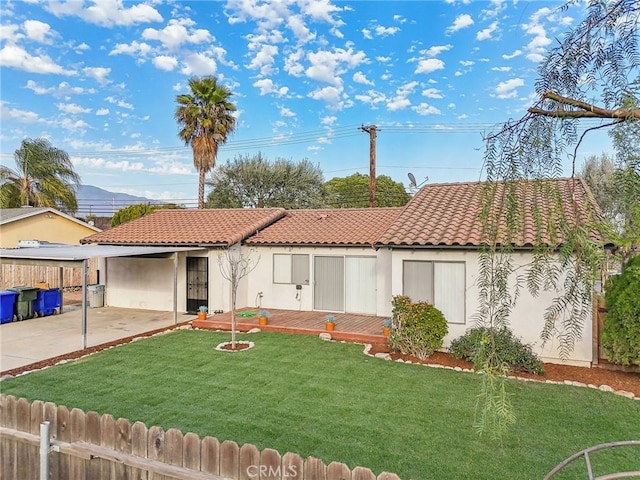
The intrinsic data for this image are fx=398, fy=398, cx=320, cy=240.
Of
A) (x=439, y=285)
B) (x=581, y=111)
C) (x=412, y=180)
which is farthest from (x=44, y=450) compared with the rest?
(x=412, y=180)

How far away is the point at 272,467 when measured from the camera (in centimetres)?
325

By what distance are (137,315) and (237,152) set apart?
71.6 ft

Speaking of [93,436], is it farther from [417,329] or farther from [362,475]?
[417,329]

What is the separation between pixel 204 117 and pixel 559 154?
85.2 ft

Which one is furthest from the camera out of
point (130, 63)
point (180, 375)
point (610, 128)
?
point (130, 63)

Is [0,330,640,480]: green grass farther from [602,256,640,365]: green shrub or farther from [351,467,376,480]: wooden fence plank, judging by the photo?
[351,467,376,480]: wooden fence plank

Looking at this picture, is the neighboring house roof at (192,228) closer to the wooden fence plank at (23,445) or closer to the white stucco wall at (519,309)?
the white stucco wall at (519,309)

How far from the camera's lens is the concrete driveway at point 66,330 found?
1137cm

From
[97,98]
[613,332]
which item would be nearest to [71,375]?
[613,332]

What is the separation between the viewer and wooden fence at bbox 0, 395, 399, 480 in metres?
3.24

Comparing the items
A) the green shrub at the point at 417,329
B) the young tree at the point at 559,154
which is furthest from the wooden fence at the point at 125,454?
the green shrub at the point at 417,329

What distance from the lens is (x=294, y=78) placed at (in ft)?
79.4

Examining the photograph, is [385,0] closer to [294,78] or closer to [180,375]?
[180,375]
